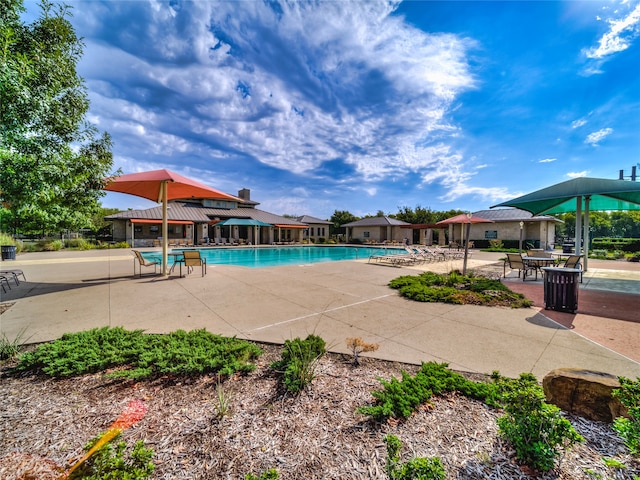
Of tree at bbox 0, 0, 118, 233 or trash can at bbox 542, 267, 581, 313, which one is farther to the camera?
trash can at bbox 542, 267, 581, 313

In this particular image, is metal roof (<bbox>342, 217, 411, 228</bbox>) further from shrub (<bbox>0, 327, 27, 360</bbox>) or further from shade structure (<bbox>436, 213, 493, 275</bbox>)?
shrub (<bbox>0, 327, 27, 360</bbox>)

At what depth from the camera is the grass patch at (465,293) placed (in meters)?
6.05

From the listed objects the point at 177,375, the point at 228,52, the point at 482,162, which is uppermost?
the point at 228,52

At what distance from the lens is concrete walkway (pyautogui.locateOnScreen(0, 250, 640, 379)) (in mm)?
3398

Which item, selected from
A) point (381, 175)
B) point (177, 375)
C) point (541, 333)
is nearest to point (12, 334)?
point (177, 375)

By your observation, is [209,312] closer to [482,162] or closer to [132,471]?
[132,471]

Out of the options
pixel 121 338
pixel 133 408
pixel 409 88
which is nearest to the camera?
pixel 133 408

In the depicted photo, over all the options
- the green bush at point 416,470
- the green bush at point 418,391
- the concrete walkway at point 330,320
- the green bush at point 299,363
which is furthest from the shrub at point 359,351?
the green bush at point 416,470

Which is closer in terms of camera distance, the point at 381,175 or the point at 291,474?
the point at 291,474

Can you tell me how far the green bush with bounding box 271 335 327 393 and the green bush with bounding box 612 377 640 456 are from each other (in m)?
2.24

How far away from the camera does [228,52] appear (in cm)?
1017

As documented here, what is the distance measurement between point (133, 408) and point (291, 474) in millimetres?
1663

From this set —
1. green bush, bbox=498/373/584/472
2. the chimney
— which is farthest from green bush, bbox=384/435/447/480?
the chimney

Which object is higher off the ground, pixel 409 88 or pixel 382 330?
pixel 409 88
